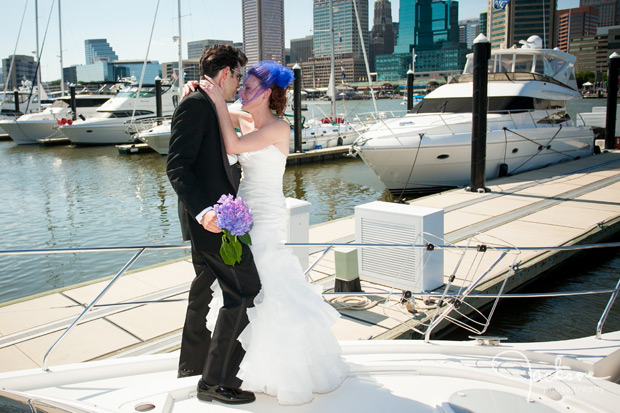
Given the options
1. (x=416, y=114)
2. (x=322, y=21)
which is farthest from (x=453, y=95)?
(x=322, y=21)

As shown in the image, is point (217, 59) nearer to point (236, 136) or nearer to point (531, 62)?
point (236, 136)

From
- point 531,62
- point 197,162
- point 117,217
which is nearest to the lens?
point 197,162

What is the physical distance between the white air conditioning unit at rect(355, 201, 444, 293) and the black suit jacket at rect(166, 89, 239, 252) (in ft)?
11.0

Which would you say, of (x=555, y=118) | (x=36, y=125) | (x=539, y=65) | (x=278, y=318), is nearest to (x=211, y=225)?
(x=278, y=318)

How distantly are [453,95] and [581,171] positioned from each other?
4.54 metres

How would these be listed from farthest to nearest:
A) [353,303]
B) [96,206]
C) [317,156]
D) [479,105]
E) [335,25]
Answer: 1. [335,25]
2. [317,156]
3. [96,206]
4. [479,105]
5. [353,303]

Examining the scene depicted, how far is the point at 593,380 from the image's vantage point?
283 cm

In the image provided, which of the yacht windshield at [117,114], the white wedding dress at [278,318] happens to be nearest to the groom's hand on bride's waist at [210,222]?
the white wedding dress at [278,318]

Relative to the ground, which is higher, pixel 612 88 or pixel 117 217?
pixel 612 88

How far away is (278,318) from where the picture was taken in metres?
2.70

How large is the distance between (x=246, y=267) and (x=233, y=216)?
0.99 ft

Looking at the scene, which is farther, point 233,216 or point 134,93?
point 134,93

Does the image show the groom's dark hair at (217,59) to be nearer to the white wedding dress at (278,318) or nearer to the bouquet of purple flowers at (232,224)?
the white wedding dress at (278,318)

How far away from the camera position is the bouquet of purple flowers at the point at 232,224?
8.50 ft
